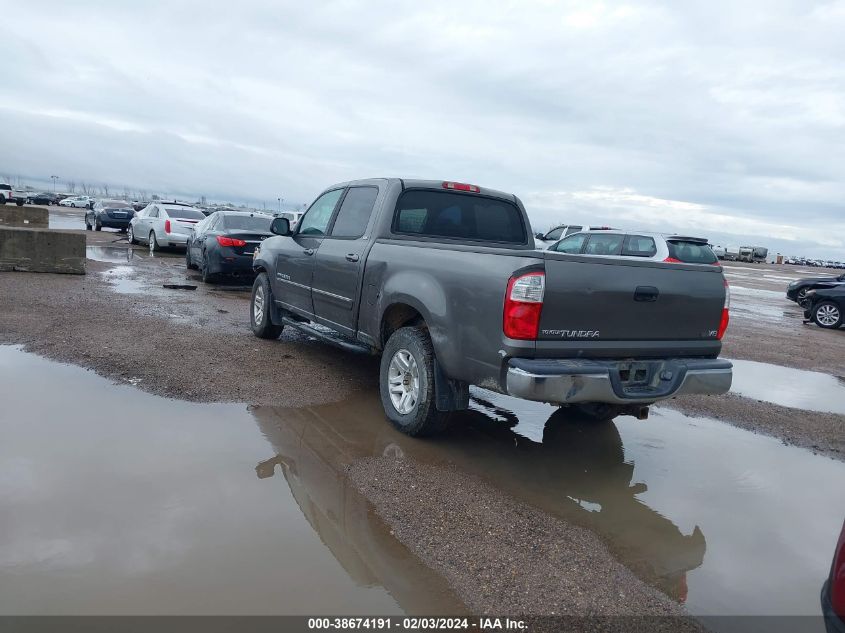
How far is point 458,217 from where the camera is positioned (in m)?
6.10

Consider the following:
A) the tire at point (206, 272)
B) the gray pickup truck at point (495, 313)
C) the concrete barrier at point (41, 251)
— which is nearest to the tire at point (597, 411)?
the gray pickup truck at point (495, 313)

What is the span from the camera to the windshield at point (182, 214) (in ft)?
64.3

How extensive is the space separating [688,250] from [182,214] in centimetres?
1497

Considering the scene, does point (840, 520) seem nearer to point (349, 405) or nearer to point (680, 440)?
point (680, 440)

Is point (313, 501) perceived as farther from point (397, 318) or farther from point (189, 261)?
point (189, 261)

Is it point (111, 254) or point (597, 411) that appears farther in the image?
point (111, 254)

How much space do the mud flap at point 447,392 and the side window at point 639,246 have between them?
31.0ft

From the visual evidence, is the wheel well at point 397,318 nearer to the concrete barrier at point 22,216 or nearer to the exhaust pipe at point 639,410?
the exhaust pipe at point 639,410

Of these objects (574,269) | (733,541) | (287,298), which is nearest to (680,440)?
(733,541)

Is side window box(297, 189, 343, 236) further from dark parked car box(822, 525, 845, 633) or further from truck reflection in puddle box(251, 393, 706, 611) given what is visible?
dark parked car box(822, 525, 845, 633)

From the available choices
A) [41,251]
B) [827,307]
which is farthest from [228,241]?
[827,307]

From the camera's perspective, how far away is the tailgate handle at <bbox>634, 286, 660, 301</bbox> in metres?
4.24

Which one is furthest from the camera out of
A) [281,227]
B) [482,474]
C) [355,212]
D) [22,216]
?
[22,216]

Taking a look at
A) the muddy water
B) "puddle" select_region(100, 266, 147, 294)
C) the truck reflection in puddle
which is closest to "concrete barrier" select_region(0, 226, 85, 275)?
"puddle" select_region(100, 266, 147, 294)
